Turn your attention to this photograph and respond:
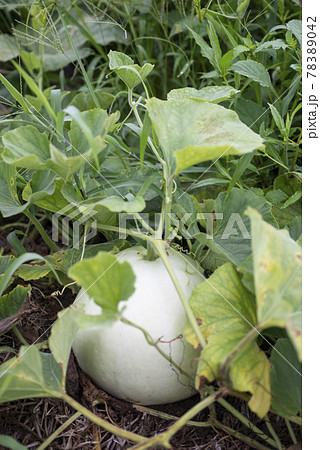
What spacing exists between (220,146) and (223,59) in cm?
44

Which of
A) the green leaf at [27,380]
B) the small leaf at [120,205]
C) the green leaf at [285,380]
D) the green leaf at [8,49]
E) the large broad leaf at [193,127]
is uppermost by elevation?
the green leaf at [8,49]

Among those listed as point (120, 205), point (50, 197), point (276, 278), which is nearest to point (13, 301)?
point (50, 197)

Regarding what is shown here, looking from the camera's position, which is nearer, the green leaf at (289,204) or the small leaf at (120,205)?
the small leaf at (120,205)

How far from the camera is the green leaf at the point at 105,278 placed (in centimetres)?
63

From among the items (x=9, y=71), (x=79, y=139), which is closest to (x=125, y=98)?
(x=9, y=71)

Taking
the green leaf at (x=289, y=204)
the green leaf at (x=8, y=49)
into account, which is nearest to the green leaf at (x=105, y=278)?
the green leaf at (x=289, y=204)

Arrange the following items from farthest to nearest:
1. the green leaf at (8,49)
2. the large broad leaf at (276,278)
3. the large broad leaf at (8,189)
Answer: the green leaf at (8,49) → the large broad leaf at (8,189) → the large broad leaf at (276,278)

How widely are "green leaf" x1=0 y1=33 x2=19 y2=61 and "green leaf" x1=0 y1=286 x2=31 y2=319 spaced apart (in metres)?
0.98

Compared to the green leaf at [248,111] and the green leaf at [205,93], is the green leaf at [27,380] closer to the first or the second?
the green leaf at [205,93]

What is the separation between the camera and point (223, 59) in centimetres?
105

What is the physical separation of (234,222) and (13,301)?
1.46ft

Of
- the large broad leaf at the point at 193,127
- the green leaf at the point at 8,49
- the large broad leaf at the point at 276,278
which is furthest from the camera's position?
the green leaf at the point at 8,49

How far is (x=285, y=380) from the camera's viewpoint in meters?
0.72

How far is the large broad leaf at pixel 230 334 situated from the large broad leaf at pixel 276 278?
9cm
